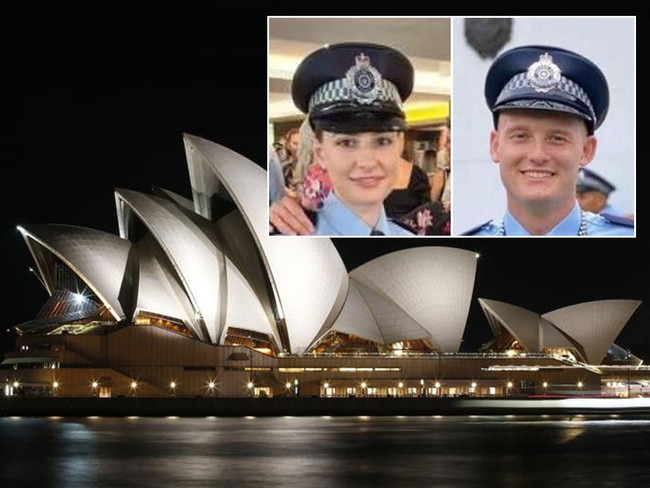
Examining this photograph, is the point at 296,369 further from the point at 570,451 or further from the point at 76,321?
the point at 570,451

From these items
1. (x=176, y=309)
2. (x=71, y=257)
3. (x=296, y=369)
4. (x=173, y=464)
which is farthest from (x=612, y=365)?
(x=173, y=464)

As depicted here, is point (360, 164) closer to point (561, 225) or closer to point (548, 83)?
point (548, 83)

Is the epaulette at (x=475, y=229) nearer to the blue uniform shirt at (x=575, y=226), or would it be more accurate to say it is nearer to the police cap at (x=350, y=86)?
the blue uniform shirt at (x=575, y=226)

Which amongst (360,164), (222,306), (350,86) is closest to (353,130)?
(360,164)

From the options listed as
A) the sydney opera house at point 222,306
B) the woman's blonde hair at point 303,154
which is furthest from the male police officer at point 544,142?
the sydney opera house at point 222,306

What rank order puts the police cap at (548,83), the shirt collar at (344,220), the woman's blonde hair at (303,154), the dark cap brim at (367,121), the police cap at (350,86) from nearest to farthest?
the police cap at (548,83) → the shirt collar at (344,220) → the police cap at (350,86) → the dark cap brim at (367,121) → the woman's blonde hair at (303,154)

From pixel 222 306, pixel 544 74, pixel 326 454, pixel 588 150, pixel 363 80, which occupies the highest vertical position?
pixel 363 80

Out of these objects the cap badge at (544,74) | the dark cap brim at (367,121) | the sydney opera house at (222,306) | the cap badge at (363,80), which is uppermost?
the cap badge at (363,80)
